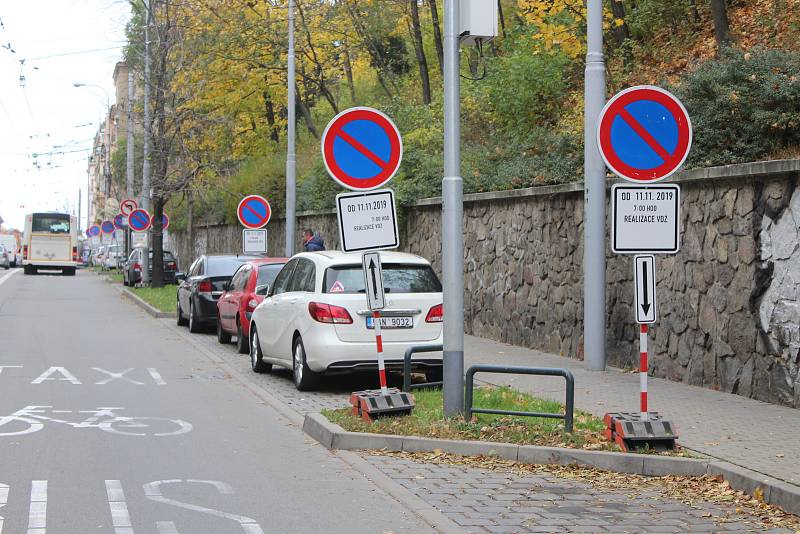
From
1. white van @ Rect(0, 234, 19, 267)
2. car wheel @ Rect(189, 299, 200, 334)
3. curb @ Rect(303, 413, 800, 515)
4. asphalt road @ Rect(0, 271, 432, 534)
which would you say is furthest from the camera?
white van @ Rect(0, 234, 19, 267)

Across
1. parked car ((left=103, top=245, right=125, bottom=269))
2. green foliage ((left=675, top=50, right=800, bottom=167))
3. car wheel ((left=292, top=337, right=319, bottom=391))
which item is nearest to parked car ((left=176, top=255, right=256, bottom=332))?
car wheel ((left=292, top=337, right=319, bottom=391))

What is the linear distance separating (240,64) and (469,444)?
28.5 m

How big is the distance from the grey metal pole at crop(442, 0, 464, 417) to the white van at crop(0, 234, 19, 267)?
80.8 meters

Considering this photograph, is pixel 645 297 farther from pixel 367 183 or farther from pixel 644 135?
pixel 367 183

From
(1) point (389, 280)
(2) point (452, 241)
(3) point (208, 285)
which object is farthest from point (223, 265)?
(2) point (452, 241)

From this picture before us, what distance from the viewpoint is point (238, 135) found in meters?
44.5

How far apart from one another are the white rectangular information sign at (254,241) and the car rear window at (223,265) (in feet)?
6.59

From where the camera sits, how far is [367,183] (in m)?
Answer: 9.95

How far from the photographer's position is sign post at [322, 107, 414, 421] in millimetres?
9875

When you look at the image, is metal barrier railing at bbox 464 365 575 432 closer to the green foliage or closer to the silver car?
the green foliage

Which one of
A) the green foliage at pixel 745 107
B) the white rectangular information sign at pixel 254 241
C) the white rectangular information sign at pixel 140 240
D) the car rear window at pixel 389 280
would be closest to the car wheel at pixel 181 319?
the white rectangular information sign at pixel 254 241

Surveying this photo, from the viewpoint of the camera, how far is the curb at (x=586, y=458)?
7.00 m

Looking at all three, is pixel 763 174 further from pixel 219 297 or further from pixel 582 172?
pixel 219 297

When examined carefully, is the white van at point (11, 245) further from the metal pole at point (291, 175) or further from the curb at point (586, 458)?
the curb at point (586, 458)
